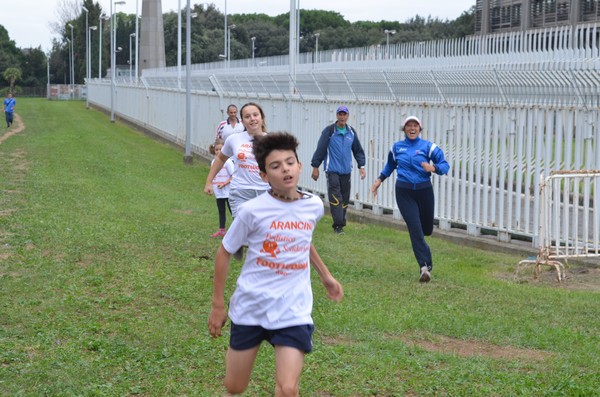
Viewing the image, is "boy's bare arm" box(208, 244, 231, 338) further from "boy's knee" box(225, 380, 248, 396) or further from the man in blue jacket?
the man in blue jacket

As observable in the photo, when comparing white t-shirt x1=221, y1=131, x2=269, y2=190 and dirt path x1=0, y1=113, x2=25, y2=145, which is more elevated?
white t-shirt x1=221, y1=131, x2=269, y2=190

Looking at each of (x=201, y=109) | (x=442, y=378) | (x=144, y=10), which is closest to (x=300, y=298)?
(x=442, y=378)

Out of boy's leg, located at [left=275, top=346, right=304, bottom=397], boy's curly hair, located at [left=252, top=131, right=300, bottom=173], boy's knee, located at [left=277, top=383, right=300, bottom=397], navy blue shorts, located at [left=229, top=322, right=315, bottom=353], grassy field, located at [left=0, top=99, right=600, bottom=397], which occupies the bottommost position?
grassy field, located at [left=0, top=99, right=600, bottom=397]

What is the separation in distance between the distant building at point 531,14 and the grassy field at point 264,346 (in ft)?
77.4

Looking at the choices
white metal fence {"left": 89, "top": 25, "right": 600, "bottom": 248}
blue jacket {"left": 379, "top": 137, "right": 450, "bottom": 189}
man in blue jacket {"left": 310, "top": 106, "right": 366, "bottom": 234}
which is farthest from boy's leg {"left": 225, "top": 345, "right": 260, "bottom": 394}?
man in blue jacket {"left": 310, "top": 106, "right": 366, "bottom": 234}

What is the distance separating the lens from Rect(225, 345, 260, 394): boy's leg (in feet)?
17.3

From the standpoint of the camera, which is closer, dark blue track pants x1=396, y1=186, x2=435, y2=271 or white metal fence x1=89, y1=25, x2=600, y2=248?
dark blue track pants x1=396, y1=186, x2=435, y2=271

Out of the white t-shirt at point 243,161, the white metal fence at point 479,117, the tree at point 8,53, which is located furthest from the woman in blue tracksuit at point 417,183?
the tree at point 8,53

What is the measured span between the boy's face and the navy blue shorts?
2.34 ft

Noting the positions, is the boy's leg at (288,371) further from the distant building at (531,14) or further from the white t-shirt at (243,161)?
the distant building at (531,14)

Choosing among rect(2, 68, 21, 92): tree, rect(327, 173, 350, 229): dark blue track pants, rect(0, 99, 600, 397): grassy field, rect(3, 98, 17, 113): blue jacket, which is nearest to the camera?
rect(0, 99, 600, 397): grassy field

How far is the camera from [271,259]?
5.27 metres

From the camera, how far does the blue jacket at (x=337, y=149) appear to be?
15.2m

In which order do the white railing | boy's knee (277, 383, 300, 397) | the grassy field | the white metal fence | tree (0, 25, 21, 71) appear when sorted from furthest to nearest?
tree (0, 25, 21, 71)
the white metal fence
the white railing
the grassy field
boy's knee (277, 383, 300, 397)
